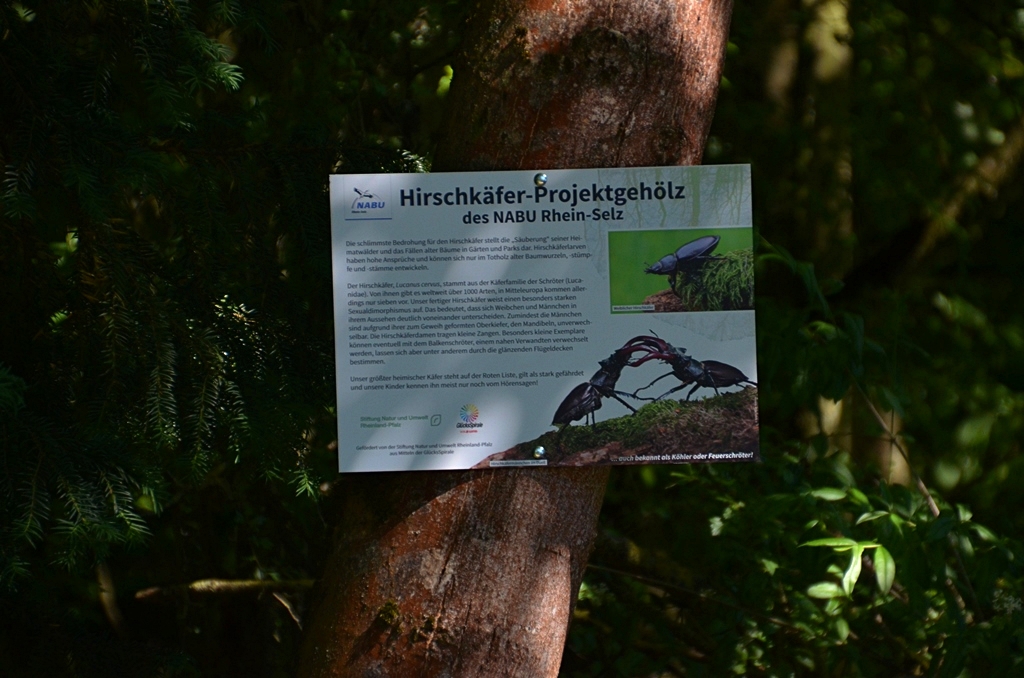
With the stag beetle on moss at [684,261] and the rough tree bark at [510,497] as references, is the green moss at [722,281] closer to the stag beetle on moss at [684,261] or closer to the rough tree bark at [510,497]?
the stag beetle on moss at [684,261]

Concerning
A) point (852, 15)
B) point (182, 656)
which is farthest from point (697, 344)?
point (852, 15)

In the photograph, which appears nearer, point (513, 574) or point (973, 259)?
point (513, 574)

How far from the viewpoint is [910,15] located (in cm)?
400

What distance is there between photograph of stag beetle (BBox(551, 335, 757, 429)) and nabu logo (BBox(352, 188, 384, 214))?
18.6 inches

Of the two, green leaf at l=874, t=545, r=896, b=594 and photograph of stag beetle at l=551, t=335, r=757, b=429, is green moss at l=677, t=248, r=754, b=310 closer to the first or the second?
photograph of stag beetle at l=551, t=335, r=757, b=429

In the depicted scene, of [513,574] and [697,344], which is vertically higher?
[697,344]

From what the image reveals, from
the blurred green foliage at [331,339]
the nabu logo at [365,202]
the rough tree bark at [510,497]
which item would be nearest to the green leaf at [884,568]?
the blurred green foliage at [331,339]

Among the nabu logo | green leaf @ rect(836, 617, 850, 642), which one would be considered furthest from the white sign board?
green leaf @ rect(836, 617, 850, 642)

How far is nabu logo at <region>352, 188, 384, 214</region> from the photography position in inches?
68.2

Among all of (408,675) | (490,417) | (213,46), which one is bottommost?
(408,675)

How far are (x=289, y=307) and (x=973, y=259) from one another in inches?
124

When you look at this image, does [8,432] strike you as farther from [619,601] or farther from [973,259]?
[973,259]

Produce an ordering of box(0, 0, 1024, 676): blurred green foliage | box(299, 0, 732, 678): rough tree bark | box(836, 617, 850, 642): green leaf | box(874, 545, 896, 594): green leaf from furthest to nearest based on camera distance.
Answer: box(836, 617, 850, 642): green leaf → box(874, 545, 896, 594): green leaf → box(0, 0, 1024, 676): blurred green foliage → box(299, 0, 732, 678): rough tree bark

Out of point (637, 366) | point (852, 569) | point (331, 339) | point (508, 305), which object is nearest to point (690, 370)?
point (637, 366)
